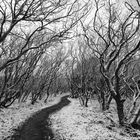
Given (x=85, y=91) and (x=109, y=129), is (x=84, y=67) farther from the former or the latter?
(x=109, y=129)

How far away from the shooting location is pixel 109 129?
999cm

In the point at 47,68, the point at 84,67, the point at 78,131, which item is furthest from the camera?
the point at 47,68

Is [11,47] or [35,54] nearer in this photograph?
[11,47]

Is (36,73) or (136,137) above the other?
(36,73)

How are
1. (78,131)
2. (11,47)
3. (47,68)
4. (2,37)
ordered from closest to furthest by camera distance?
(2,37) < (78,131) < (11,47) < (47,68)

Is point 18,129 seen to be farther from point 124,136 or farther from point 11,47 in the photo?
point 11,47

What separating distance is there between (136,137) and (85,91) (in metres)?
13.0

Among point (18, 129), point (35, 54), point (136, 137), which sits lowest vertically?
point (136, 137)

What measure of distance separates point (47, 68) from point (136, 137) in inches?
806

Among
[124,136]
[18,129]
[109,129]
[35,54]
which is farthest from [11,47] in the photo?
[124,136]

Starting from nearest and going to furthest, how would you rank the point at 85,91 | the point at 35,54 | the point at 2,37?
the point at 2,37, the point at 35,54, the point at 85,91

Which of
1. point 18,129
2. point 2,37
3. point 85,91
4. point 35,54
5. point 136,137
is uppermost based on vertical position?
point 35,54

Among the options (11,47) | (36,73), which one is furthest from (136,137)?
(36,73)

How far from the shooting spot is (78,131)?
957cm
